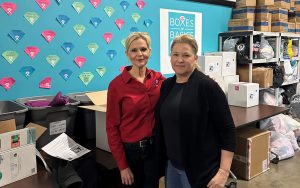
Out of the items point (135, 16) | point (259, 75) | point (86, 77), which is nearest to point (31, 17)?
point (86, 77)

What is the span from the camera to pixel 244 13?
13.4ft

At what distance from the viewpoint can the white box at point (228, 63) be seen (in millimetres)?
3738

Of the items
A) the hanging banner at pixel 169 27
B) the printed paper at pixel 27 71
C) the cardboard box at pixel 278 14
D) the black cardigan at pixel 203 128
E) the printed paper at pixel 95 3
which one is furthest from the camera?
the cardboard box at pixel 278 14

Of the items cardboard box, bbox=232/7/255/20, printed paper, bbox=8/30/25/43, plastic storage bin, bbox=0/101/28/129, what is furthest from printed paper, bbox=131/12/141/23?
cardboard box, bbox=232/7/255/20

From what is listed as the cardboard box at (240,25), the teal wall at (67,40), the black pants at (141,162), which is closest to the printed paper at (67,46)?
the teal wall at (67,40)

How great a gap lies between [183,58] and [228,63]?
7.78ft

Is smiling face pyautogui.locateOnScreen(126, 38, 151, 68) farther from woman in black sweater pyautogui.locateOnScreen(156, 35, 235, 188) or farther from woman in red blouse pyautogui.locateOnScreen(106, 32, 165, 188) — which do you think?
woman in black sweater pyautogui.locateOnScreen(156, 35, 235, 188)

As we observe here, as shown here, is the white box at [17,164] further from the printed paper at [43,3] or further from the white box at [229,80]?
the white box at [229,80]

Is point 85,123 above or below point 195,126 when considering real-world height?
below

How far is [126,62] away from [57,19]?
83 cm

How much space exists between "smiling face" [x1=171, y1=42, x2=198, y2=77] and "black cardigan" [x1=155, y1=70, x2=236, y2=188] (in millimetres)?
61

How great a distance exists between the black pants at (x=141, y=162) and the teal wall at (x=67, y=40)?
113cm

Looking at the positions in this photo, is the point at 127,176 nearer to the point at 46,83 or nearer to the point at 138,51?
the point at 138,51

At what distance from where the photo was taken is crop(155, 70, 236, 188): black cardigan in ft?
5.00
